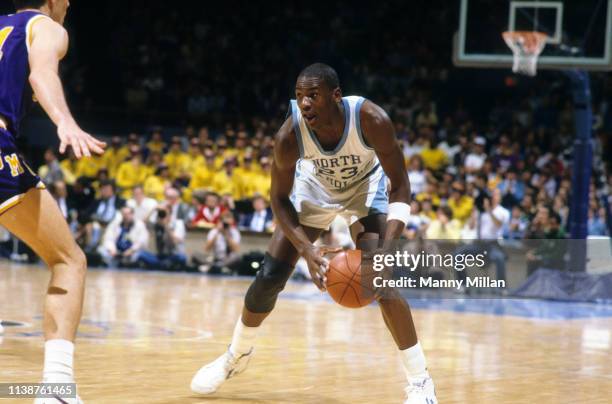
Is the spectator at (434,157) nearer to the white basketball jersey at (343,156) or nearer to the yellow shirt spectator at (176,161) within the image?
the yellow shirt spectator at (176,161)

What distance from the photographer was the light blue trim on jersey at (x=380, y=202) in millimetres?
5961

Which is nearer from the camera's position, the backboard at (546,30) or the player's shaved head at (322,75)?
the player's shaved head at (322,75)

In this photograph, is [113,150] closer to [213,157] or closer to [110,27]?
[213,157]

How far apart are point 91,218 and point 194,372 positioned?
10.4 metres

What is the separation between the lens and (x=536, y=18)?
13.2m

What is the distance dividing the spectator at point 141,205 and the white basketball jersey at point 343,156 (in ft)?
34.5

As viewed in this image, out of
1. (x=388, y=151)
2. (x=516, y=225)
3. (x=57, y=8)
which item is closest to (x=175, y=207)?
(x=516, y=225)

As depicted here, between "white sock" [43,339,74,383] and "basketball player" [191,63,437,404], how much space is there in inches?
56.5

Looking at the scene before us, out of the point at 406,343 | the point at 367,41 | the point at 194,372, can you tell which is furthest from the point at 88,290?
the point at 367,41

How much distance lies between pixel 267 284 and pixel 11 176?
187 cm

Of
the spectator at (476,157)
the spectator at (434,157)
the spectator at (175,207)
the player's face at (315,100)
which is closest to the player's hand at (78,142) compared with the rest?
the player's face at (315,100)

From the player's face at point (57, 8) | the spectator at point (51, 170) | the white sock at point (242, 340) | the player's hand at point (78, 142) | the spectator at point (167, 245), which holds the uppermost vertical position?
the player's face at point (57, 8)

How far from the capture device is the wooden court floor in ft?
19.7

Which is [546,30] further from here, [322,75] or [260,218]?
[322,75]
